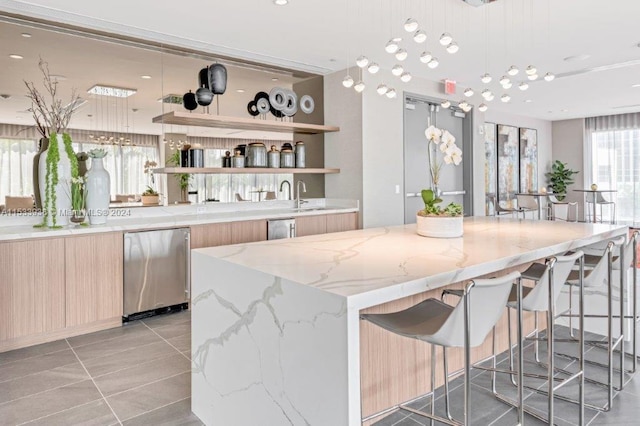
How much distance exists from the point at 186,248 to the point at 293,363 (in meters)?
2.57

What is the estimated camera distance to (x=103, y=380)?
8.89 feet

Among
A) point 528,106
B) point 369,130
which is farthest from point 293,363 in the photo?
point 528,106

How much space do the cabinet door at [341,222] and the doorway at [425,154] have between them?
901mm

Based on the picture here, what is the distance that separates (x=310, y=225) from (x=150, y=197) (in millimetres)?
1711

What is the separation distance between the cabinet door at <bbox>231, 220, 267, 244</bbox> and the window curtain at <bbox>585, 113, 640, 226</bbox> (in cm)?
958

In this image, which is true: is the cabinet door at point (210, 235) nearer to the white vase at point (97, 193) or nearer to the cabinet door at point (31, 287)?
the white vase at point (97, 193)

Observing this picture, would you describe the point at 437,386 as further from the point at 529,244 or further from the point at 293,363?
the point at 293,363

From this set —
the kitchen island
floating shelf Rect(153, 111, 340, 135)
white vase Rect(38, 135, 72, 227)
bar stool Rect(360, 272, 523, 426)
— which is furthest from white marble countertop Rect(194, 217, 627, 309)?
floating shelf Rect(153, 111, 340, 135)

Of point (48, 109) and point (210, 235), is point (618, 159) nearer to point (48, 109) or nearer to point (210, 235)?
point (210, 235)

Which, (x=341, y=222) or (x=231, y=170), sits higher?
(x=231, y=170)

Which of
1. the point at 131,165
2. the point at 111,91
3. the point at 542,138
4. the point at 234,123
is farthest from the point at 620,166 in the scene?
the point at 111,91

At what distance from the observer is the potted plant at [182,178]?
14.5 ft

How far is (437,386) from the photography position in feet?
8.54

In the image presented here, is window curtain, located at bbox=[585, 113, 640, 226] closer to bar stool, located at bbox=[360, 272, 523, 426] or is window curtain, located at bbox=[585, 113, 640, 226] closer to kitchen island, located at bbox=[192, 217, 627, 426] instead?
kitchen island, located at bbox=[192, 217, 627, 426]
